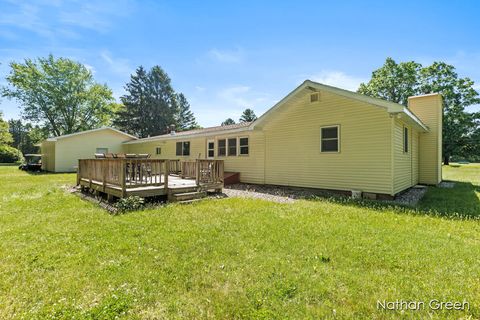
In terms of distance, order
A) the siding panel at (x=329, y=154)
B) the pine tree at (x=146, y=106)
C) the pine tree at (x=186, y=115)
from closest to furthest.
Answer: the siding panel at (x=329, y=154)
the pine tree at (x=146, y=106)
the pine tree at (x=186, y=115)

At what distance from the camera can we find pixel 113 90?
116 ft

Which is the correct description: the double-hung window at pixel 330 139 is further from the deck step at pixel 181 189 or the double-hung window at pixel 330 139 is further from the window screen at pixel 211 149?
the window screen at pixel 211 149

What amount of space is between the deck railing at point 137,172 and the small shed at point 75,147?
12.6 m

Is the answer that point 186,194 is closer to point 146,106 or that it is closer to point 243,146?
point 243,146

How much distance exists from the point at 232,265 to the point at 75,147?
22.3 meters

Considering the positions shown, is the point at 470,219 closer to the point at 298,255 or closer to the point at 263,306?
the point at 298,255

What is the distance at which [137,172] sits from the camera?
24.2ft

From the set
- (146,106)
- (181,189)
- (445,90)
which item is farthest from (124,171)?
(146,106)

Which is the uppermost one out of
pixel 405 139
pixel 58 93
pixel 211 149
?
pixel 58 93

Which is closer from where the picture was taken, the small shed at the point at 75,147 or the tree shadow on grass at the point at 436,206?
the tree shadow on grass at the point at 436,206

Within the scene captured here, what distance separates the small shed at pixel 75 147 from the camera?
64.3 feet

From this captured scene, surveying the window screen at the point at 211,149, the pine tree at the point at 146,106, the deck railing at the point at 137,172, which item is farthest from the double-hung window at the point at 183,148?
the pine tree at the point at 146,106

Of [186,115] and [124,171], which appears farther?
[186,115]

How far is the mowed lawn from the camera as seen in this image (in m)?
2.31
